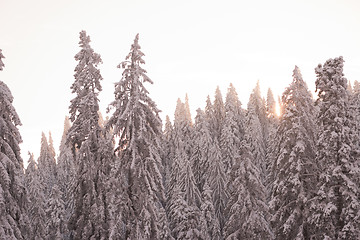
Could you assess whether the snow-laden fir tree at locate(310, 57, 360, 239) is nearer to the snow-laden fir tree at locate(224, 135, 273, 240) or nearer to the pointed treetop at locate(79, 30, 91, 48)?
the snow-laden fir tree at locate(224, 135, 273, 240)

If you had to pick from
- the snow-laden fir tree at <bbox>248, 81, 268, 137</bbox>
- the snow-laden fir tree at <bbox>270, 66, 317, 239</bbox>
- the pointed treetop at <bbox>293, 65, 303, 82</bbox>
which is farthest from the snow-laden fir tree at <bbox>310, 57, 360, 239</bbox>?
the snow-laden fir tree at <bbox>248, 81, 268, 137</bbox>

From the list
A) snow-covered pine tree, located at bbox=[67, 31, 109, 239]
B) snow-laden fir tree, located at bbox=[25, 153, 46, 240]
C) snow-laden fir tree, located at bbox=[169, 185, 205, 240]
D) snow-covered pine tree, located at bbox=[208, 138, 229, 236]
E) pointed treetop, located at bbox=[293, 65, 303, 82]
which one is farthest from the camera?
snow-covered pine tree, located at bbox=[208, 138, 229, 236]

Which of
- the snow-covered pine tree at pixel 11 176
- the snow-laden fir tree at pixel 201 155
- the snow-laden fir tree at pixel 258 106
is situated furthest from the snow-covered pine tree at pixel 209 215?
the snow-laden fir tree at pixel 258 106

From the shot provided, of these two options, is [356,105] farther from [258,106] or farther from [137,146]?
[258,106]

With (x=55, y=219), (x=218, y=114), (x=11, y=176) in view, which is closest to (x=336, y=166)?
(x=11, y=176)

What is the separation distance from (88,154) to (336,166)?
561 inches

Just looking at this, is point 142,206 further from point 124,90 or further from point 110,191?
point 124,90

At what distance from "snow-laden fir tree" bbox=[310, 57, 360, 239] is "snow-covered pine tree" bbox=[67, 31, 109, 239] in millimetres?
12443

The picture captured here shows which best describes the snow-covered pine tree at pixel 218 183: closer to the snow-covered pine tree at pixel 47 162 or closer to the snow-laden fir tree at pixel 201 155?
the snow-laden fir tree at pixel 201 155

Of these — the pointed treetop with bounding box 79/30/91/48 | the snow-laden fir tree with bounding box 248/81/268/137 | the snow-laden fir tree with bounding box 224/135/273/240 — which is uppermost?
the snow-laden fir tree with bounding box 248/81/268/137

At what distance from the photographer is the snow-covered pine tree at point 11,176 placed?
60.2 ft

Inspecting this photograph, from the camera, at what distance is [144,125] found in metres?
21.6

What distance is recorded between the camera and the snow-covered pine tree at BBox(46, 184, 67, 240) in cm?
4666

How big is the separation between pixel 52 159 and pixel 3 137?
69.8 m
